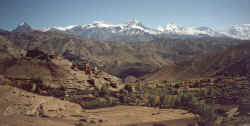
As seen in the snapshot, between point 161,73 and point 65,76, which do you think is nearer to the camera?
point 65,76

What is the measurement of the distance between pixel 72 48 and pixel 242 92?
157176mm

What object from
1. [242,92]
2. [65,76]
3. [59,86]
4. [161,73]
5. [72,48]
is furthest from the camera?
[72,48]

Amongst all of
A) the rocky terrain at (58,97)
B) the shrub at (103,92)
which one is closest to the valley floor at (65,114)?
the rocky terrain at (58,97)

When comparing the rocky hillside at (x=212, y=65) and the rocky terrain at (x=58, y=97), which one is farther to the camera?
the rocky hillside at (x=212, y=65)

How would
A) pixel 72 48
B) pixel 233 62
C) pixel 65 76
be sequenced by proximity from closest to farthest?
1. pixel 65 76
2. pixel 233 62
3. pixel 72 48

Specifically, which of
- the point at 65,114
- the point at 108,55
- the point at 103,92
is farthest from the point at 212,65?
the point at 108,55

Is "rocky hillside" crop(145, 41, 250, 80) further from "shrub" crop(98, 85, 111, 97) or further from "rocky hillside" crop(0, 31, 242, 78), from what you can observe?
"rocky hillside" crop(0, 31, 242, 78)

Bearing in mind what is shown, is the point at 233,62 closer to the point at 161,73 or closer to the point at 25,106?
the point at 161,73

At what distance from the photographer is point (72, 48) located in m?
176

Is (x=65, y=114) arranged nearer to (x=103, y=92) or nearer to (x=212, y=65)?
(x=103, y=92)

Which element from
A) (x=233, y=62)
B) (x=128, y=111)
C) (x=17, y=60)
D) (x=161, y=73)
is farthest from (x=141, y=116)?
(x=161, y=73)

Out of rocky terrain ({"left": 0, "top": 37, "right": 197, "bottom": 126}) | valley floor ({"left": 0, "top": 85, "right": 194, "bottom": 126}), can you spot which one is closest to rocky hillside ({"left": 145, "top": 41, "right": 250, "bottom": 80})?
rocky terrain ({"left": 0, "top": 37, "right": 197, "bottom": 126})

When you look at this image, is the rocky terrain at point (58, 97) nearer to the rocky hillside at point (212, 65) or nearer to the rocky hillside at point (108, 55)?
the rocky hillside at point (212, 65)

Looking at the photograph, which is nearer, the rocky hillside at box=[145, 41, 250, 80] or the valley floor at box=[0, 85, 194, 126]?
the valley floor at box=[0, 85, 194, 126]
